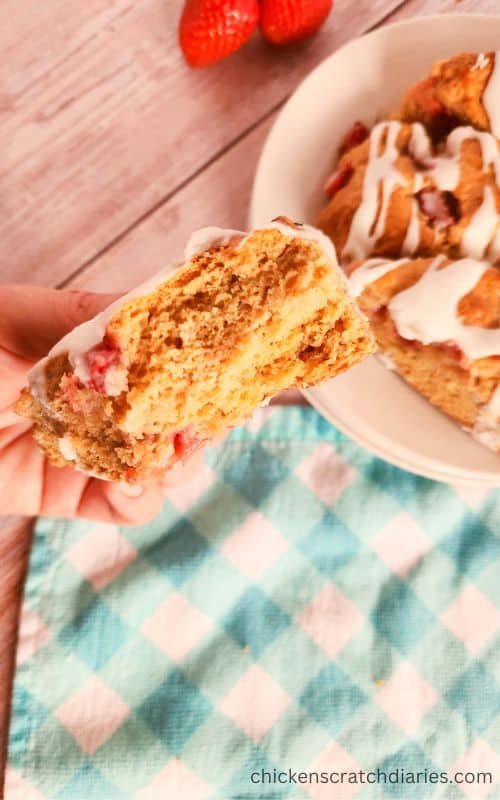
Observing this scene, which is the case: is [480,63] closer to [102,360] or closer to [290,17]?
[290,17]

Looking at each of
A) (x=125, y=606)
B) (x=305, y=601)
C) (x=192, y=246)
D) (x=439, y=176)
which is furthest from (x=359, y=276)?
(x=125, y=606)

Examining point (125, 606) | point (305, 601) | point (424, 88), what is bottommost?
point (305, 601)

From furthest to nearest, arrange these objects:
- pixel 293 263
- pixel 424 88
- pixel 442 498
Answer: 1. pixel 442 498
2. pixel 424 88
3. pixel 293 263

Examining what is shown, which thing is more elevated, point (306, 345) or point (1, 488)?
point (306, 345)

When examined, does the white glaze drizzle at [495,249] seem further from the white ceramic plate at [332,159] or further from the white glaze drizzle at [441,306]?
the white ceramic plate at [332,159]

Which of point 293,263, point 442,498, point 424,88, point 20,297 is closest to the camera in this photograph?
point 293,263

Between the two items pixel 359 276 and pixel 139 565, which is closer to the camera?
pixel 359 276

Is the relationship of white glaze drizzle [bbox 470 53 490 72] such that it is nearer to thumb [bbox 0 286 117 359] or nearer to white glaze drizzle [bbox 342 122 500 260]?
white glaze drizzle [bbox 342 122 500 260]

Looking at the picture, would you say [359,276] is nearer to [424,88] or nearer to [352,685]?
[424,88]
